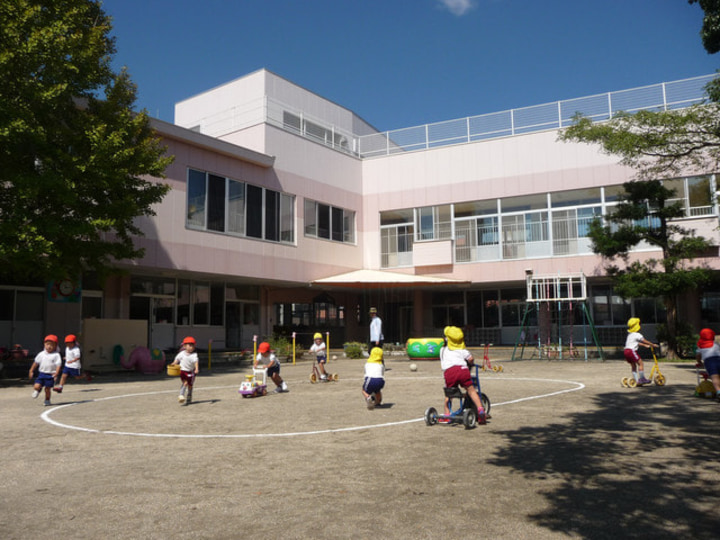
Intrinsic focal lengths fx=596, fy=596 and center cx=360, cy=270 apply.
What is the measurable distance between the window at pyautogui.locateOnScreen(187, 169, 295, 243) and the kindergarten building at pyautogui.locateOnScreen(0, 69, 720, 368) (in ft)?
0.21

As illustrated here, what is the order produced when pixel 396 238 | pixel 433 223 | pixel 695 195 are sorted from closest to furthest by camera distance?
pixel 695 195
pixel 433 223
pixel 396 238

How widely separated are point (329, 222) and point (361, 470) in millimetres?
24443

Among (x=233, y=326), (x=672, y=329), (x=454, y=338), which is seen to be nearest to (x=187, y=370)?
(x=454, y=338)

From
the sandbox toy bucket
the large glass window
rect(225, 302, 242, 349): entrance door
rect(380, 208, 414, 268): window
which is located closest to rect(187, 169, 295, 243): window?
the large glass window

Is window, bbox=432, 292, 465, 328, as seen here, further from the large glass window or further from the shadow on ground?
the shadow on ground

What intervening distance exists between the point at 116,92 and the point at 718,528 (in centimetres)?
1806

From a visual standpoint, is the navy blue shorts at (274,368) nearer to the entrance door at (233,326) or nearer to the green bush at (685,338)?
the entrance door at (233,326)

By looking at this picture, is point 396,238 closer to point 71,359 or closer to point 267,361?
point 267,361

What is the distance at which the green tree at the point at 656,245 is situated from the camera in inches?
814

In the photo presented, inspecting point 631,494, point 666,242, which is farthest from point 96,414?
point 666,242

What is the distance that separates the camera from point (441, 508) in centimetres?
477

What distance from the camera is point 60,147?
1606cm

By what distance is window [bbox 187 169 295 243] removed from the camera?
23.8 m

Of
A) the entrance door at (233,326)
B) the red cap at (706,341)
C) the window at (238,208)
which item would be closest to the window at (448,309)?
the window at (238,208)
